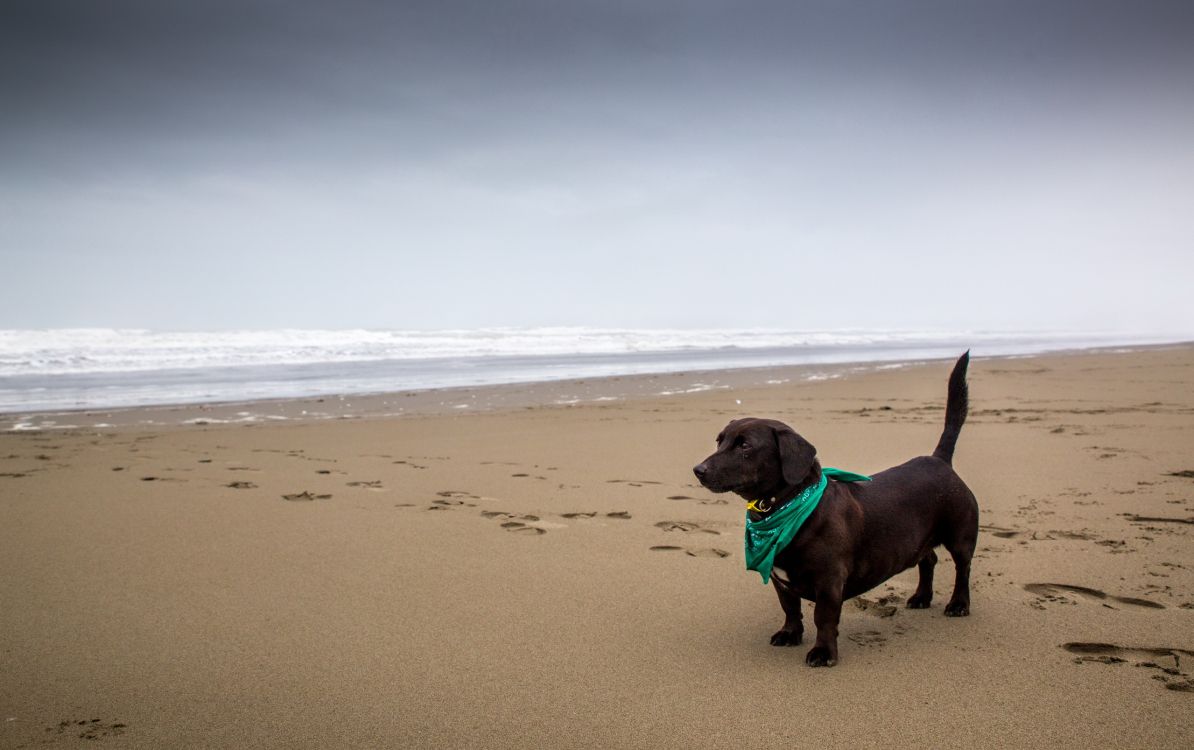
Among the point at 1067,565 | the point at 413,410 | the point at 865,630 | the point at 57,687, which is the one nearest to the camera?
the point at 57,687

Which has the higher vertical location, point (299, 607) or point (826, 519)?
point (826, 519)

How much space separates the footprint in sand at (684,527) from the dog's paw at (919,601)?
1.32m

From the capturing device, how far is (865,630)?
3.26 meters

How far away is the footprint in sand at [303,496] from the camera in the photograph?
5.73m

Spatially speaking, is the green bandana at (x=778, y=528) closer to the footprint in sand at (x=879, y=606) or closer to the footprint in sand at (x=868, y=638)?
the footprint in sand at (x=868, y=638)

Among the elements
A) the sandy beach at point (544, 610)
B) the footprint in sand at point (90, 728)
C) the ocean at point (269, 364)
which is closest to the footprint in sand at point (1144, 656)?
the sandy beach at point (544, 610)

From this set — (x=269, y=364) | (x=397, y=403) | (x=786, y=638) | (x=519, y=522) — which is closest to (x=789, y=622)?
(x=786, y=638)

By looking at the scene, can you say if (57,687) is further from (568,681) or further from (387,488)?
(387,488)

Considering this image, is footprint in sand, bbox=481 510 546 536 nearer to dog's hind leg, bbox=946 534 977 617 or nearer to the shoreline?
dog's hind leg, bbox=946 534 977 617

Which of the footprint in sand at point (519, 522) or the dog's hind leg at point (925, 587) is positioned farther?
the footprint in sand at point (519, 522)

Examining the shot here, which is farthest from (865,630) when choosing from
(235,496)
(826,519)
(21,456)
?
(21,456)

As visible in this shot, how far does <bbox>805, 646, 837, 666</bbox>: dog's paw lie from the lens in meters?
2.91

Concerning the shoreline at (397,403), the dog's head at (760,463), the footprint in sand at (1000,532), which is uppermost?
the dog's head at (760,463)

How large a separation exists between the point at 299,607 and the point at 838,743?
2.45 m
